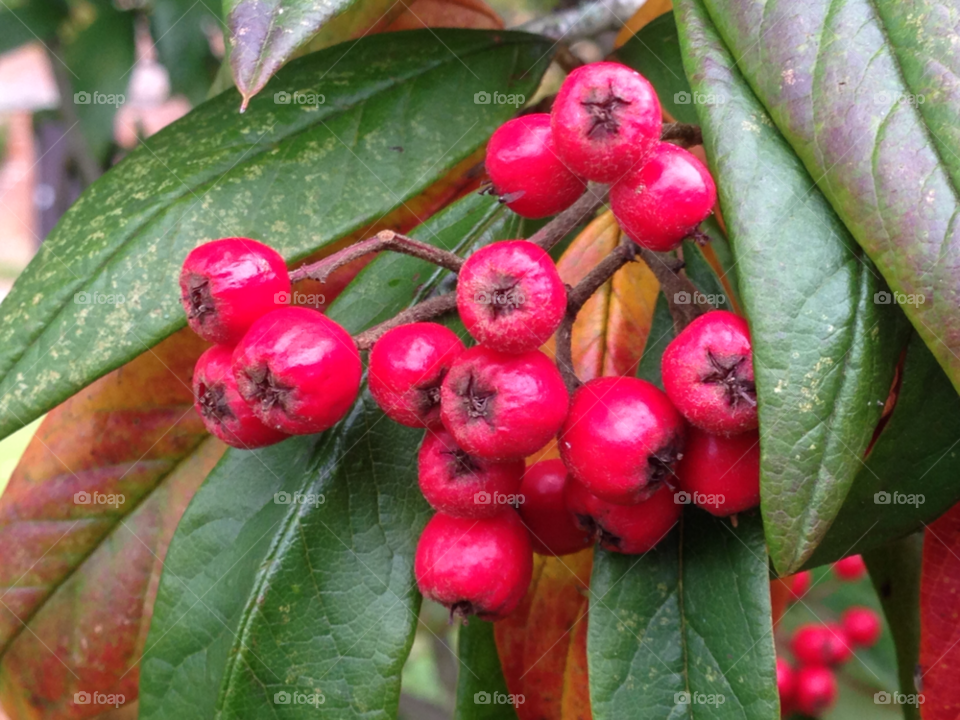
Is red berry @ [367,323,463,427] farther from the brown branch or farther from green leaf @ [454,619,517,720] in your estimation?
green leaf @ [454,619,517,720]

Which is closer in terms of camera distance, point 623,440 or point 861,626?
point 623,440

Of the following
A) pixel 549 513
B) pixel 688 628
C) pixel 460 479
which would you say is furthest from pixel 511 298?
pixel 688 628

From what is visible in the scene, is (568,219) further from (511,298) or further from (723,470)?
(723,470)

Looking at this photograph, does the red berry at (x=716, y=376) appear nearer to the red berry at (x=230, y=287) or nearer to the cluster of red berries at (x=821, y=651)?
the red berry at (x=230, y=287)

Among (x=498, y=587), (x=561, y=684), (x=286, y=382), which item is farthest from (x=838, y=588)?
(x=286, y=382)

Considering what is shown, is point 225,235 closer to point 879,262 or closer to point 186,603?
point 186,603

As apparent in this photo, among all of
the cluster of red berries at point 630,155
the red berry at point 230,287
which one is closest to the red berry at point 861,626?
the cluster of red berries at point 630,155

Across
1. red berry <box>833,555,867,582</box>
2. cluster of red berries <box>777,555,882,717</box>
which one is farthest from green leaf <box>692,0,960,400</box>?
red berry <box>833,555,867,582</box>
